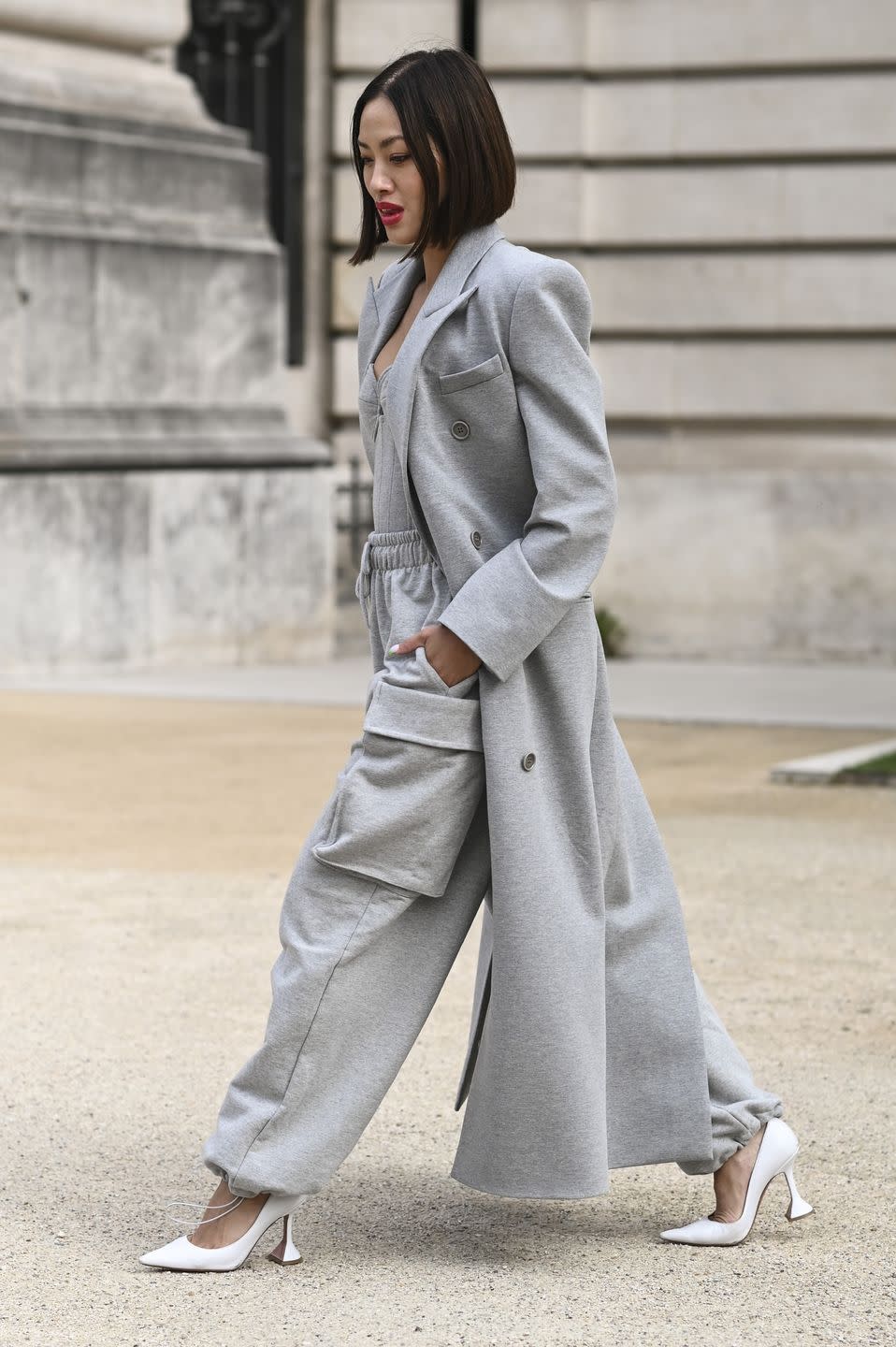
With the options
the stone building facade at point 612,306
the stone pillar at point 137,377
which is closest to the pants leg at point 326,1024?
the stone pillar at point 137,377

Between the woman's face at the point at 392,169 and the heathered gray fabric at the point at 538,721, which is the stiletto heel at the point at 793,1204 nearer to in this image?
the heathered gray fabric at the point at 538,721

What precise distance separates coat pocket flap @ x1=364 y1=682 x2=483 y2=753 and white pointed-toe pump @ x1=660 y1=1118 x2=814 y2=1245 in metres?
0.80

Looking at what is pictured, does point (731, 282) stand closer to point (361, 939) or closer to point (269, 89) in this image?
point (269, 89)

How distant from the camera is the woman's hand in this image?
351 cm

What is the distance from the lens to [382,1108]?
4.57 meters

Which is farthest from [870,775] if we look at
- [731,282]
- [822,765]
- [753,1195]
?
[731,282]

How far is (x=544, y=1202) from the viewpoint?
4.06 meters

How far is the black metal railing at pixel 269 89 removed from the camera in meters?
15.2

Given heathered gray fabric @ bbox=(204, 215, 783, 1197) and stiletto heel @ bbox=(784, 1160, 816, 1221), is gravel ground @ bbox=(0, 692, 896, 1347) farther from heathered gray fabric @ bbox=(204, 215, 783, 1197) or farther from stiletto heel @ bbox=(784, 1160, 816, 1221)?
heathered gray fabric @ bbox=(204, 215, 783, 1197)

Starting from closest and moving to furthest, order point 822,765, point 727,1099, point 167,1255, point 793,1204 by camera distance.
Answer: point 167,1255, point 727,1099, point 793,1204, point 822,765

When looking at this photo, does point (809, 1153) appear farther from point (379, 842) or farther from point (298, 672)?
point (298, 672)

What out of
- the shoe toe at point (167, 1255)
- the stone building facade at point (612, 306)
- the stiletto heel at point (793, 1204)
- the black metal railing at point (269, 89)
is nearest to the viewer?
the shoe toe at point (167, 1255)

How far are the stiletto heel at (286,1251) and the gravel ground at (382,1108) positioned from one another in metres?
0.02

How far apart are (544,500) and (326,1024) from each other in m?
0.80
